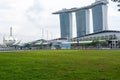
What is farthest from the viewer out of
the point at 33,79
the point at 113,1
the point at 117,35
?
the point at 117,35

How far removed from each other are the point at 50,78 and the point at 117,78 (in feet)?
10.6

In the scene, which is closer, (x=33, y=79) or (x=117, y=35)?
(x=33, y=79)

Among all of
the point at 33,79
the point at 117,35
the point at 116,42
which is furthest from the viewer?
the point at 117,35

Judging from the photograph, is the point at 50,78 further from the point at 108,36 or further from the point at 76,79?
the point at 108,36

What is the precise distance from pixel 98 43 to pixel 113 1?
152m

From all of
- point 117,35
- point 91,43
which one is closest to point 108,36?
point 117,35

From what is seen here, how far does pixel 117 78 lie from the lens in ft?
55.2

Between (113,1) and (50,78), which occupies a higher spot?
(113,1)

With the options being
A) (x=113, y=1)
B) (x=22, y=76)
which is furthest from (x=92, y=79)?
(x=113, y=1)

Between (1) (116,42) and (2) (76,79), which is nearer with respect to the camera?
(2) (76,79)

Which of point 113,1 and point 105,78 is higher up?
point 113,1

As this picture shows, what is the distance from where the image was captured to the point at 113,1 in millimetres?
24031

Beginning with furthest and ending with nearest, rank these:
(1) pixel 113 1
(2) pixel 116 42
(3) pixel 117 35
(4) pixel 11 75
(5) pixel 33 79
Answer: (3) pixel 117 35 < (2) pixel 116 42 < (1) pixel 113 1 < (4) pixel 11 75 < (5) pixel 33 79

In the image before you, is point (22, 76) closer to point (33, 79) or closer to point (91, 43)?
point (33, 79)
